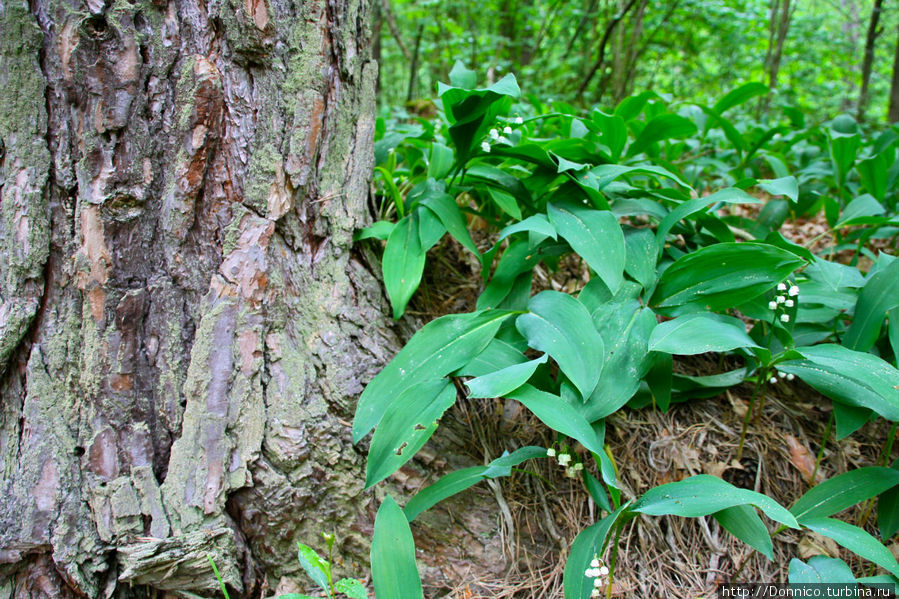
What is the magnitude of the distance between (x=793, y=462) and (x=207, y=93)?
161 centimetres

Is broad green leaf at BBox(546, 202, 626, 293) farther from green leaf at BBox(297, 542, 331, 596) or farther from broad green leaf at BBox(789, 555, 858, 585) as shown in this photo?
green leaf at BBox(297, 542, 331, 596)

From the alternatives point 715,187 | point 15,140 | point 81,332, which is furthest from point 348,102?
point 715,187

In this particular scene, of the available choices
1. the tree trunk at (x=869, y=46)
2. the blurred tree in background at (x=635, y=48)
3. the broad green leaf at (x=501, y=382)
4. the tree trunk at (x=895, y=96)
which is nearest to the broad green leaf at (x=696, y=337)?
the broad green leaf at (x=501, y=382)

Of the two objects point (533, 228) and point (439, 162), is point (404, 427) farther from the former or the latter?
point (439, 162)

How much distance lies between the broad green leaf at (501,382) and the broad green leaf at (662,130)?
965mm

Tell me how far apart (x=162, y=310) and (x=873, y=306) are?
1.59m

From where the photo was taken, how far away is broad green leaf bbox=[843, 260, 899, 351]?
1.16 meters

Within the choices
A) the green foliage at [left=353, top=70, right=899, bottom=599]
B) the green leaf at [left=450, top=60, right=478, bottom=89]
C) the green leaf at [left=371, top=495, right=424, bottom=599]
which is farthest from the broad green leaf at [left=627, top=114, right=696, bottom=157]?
the green leaf at [left=371, top=495, right=424, bottom=599]

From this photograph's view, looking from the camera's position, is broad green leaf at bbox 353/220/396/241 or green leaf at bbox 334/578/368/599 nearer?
green leaf at bbox 334/578/368/599

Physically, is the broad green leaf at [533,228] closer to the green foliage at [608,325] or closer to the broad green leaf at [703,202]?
the green foliage at [608,325]

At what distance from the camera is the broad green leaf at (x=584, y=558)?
0.93 m

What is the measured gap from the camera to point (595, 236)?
3.86 feet

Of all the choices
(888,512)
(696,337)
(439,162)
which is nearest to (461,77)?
(439,162)

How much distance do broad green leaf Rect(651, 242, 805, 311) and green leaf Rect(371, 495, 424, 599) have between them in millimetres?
747
